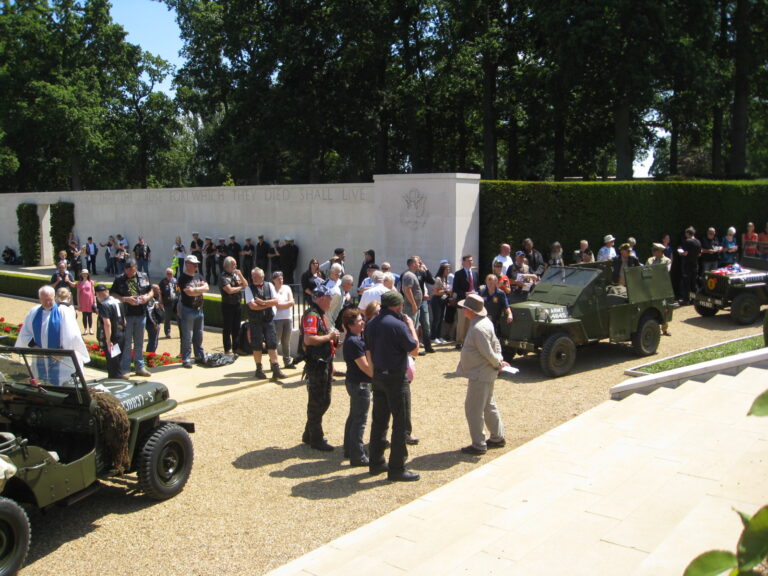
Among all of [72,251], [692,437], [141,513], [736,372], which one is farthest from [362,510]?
[72,251]

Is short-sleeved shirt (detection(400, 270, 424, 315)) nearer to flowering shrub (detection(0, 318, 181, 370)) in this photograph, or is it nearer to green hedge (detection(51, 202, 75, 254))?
flowering shrub (detection(0, 318, 181, 370))

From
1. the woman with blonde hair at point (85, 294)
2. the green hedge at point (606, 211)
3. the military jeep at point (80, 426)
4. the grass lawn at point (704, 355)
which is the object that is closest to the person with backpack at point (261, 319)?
the military jeep at point (80, 426)

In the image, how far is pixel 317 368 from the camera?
7445 millimetres

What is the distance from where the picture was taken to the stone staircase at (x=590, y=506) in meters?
4.34

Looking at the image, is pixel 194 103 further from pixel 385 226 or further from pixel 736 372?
pixel 736 372

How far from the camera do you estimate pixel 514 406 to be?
9.12 meters

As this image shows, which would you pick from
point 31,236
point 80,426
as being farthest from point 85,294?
point 31,236

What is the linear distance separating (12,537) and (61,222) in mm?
26969

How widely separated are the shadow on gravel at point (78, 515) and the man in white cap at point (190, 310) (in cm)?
469

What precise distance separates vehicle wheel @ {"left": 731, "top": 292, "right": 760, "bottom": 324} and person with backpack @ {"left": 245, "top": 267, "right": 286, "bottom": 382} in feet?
30.8

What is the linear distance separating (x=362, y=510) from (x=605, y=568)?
2.36 metres

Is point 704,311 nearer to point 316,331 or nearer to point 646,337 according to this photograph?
point 646,337

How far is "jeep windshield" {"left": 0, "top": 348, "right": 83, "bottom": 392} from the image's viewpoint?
593 cm

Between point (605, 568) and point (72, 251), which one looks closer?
point (605, 568)
